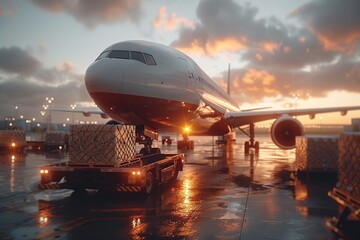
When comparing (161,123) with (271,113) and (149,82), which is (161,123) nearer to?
(149,82)

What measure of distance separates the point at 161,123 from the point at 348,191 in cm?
959

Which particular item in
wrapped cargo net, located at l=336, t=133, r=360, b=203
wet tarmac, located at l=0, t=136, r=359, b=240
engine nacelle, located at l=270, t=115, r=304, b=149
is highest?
engine nacelle, located at l=270, t=115, r=304, b=149

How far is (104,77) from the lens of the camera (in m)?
11.3

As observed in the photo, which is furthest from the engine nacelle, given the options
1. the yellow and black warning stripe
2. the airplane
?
the yellow and black warning stripe

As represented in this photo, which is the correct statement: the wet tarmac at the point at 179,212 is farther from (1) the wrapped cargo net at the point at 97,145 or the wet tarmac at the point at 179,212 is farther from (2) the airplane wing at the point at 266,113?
(2) the airplane wing at the point at 266,113

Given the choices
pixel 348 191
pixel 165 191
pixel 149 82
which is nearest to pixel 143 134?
pixel 149 82

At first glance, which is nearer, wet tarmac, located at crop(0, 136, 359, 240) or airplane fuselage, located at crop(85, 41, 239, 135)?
wet tarmac, located at crop(0, 136, 359, 240)

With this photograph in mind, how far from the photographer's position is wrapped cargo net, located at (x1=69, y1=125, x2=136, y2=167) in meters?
10.1

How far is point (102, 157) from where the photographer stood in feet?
33.4

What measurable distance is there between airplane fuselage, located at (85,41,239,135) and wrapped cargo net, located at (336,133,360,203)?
7061 mm

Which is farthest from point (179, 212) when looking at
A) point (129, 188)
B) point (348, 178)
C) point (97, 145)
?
point (348, 178)

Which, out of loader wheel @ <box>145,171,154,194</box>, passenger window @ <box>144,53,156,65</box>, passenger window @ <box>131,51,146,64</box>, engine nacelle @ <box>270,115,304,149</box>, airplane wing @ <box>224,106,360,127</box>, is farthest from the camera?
airplane wing @ <box>224,106,360,127</box>

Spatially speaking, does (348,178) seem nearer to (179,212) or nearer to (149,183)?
(179,212)

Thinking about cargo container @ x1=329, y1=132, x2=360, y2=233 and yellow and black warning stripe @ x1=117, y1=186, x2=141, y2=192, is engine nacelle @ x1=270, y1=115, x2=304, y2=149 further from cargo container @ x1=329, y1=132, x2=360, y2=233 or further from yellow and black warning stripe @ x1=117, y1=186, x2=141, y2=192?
cargo container @ x1=329, y1=132, x2=360, y2=233
